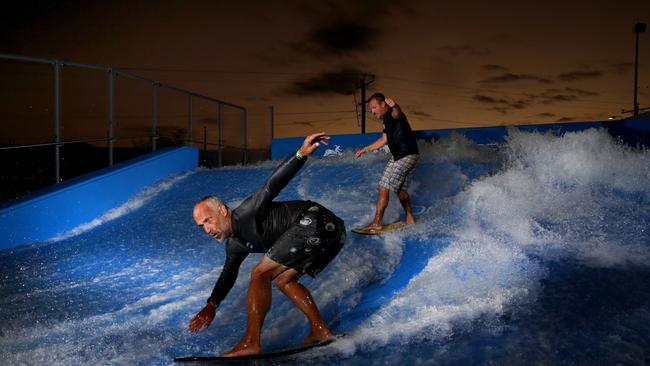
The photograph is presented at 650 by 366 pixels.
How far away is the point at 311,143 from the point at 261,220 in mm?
595

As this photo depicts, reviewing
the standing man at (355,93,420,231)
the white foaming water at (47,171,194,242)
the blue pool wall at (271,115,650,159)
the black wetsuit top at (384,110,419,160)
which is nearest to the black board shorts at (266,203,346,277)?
the standing man at (355,93,420,231)

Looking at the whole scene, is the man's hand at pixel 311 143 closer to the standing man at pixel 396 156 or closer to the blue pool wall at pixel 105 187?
the standing man at pixel 396 156

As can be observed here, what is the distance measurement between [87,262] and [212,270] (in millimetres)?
1582

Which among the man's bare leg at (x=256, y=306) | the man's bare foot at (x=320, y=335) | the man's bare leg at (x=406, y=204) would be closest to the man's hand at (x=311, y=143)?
the man's bare leg at (x=256, y=306)

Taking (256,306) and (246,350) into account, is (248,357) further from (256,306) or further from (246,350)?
(256,306)

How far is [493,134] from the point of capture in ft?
39.8

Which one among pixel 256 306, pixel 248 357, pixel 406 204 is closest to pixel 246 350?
pixel 248 357

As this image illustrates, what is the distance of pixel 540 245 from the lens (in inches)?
183

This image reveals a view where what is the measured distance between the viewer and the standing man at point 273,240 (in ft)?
9.78

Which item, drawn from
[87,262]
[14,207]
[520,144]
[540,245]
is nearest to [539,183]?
[520,144]

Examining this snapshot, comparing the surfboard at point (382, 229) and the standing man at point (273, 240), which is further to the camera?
the surfboard at point (382, 229)

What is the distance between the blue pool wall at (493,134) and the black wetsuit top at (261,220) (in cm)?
658

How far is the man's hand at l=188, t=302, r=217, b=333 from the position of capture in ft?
9.78

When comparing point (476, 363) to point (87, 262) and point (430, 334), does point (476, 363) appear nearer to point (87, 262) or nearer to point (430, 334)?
point (430, 334)
